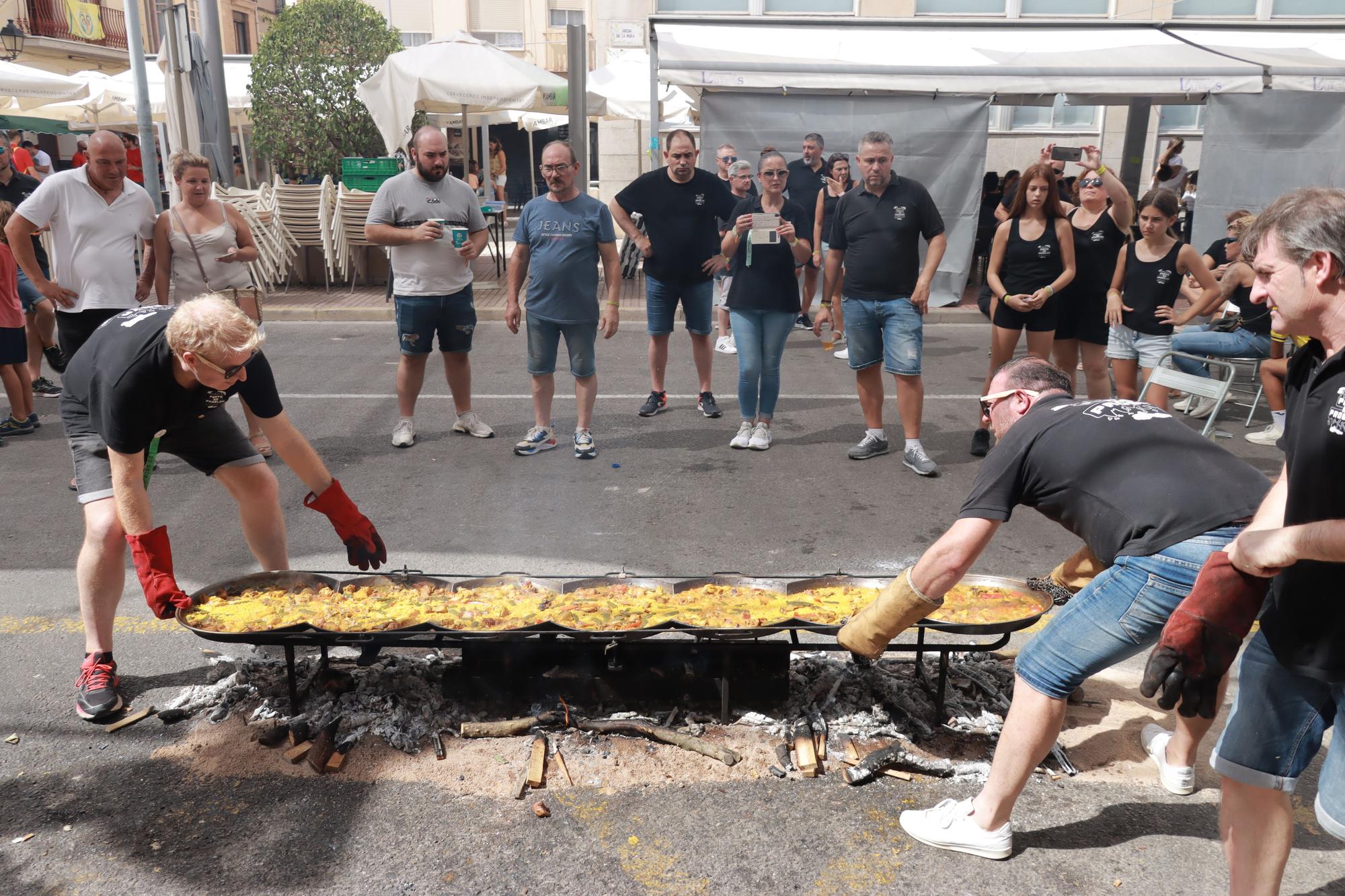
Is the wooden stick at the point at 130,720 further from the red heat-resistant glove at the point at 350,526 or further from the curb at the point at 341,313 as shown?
the curb at the point at 341,313

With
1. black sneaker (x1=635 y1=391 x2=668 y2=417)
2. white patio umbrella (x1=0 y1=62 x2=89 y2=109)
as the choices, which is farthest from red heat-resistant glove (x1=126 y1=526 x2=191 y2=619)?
white patio umbrella (x1=0 y1=62 x2=89 y2=109)

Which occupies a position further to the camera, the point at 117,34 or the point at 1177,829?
the point at 117,34

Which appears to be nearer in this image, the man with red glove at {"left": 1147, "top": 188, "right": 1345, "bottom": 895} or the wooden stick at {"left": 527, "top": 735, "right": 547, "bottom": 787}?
the man with red glove at {"left": 1147, "top": 188, "right": 1345, "bottom": 895}

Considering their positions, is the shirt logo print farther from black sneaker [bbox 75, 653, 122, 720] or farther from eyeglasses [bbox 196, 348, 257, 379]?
black sneaker [bbox 75, 653, 122, 720]

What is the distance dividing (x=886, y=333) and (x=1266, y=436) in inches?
125

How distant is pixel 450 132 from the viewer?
36.6 metres

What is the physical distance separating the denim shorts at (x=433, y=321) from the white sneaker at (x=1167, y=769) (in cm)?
500

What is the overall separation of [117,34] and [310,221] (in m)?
25.5

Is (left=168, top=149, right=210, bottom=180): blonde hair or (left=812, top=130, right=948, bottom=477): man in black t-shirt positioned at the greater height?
(left=168, top=149, right=210, bottom=180): blonde hair

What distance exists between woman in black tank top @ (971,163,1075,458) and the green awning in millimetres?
19033

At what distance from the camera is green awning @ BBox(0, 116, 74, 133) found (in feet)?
61.5

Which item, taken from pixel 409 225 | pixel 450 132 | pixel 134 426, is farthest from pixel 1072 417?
pixel 450 132

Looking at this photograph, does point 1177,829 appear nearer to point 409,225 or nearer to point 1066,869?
point 1066,869

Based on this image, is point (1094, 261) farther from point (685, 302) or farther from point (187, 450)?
point (187, 450)
